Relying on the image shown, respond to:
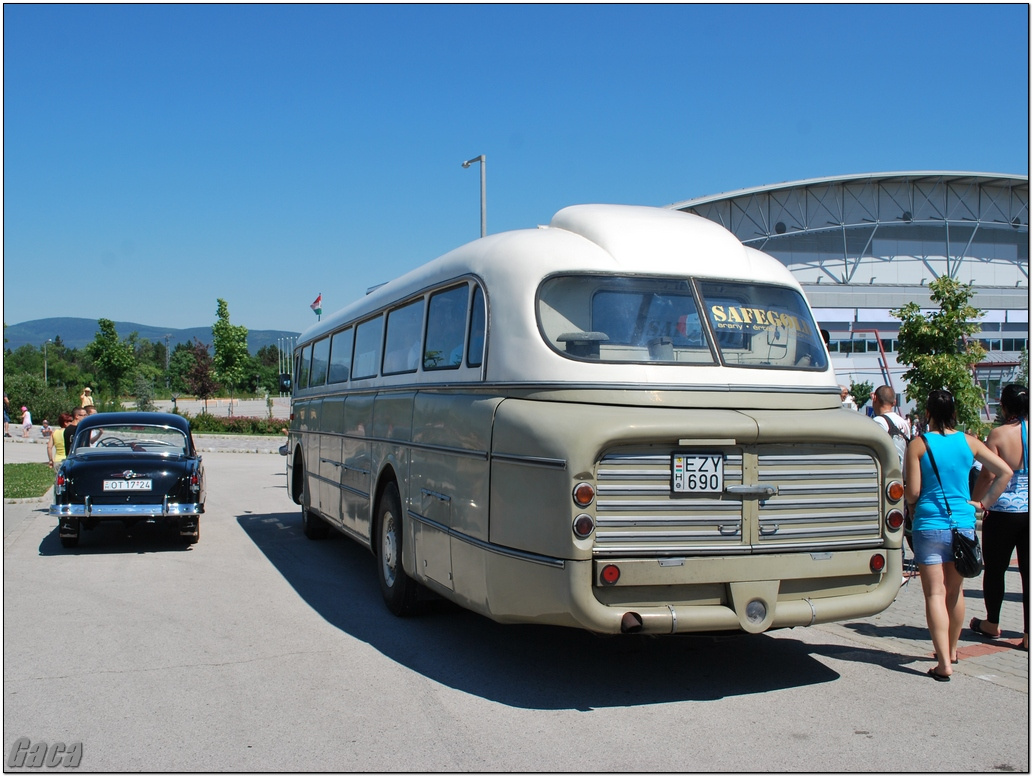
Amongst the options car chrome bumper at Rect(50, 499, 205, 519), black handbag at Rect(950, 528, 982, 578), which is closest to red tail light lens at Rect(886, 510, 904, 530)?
black handbag at Rect(950, 528, 982, 578)

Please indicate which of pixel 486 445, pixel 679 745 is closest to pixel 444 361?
pixel 486 445

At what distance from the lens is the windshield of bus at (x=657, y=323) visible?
19.0 feet

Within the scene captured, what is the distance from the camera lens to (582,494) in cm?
509

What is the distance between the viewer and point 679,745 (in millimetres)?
4691

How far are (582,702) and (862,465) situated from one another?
2.36m

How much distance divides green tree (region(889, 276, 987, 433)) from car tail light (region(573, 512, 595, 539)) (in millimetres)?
13927

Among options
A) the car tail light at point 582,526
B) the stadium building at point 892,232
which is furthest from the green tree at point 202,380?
the car tail light at point 582,526

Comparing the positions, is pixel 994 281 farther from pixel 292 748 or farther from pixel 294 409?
pixel 292 748

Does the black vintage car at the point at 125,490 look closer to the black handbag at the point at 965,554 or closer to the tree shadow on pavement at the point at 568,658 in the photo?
the tree shadow on pavement at the point at 568,658

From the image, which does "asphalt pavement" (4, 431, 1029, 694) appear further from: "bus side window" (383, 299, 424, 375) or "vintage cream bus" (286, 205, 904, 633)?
"bus side window" (383, 299, 424, 375)

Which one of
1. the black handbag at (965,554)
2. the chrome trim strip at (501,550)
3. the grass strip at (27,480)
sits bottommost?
the grass strip at (27,480)

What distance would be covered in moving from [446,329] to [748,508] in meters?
2.83

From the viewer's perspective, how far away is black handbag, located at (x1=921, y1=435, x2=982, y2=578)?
5879 mm

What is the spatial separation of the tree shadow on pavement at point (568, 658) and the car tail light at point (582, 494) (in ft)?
3.72
